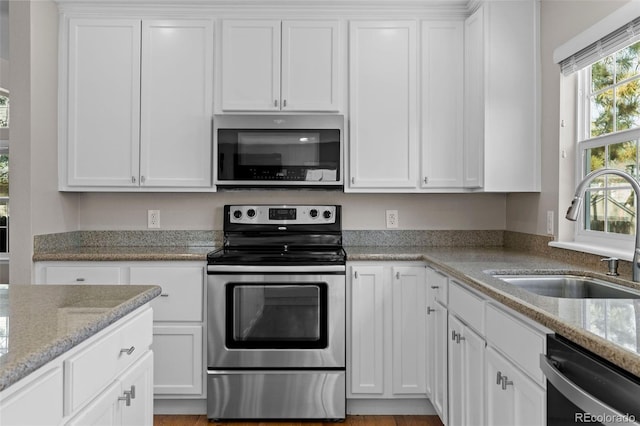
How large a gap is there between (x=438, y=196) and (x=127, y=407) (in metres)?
2.46

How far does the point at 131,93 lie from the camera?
9.68 feet

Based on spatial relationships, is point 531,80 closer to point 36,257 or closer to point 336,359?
point 336,359

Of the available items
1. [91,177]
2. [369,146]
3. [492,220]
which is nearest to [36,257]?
[91,177]

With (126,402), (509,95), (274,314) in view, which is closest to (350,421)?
(274,314)

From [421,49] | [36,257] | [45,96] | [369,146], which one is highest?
[421,49]

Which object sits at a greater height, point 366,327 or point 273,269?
point 273,269

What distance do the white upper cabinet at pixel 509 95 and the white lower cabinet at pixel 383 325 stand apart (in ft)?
2.43

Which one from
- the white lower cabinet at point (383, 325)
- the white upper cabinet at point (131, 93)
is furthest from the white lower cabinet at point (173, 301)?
the white lower cabinet at point (383, 325)

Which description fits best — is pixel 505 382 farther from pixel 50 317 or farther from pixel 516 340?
pixel 50 317

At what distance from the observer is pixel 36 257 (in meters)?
2.68

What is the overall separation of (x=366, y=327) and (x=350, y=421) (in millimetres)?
544

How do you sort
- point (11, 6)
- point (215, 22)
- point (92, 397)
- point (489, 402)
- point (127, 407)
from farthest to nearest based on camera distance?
point (215, 22) < point (11, 6) < point (489, 402) < point (127, 407) < point (92, 397)

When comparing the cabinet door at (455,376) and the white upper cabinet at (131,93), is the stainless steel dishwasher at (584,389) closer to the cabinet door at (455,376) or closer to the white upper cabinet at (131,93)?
the cabinet door at (455,376)

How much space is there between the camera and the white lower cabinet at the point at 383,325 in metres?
2.72
